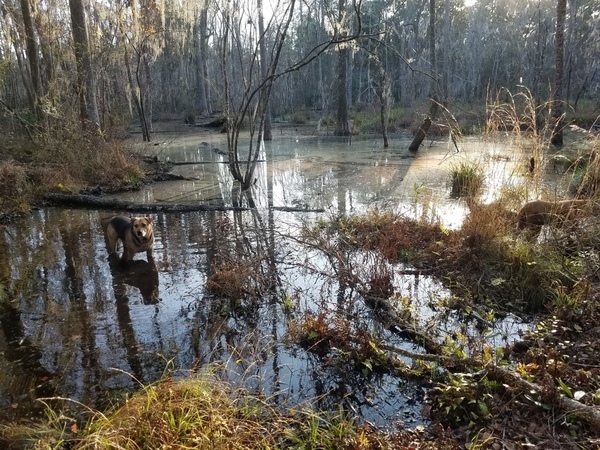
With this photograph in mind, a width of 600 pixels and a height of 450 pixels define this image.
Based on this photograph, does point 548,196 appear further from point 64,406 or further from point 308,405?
point 64,406

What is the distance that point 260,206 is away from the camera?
8.82 metres

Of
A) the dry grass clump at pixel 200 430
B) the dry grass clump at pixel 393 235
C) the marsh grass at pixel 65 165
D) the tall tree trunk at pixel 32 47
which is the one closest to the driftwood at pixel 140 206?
the marsh grass at pixel 65 165

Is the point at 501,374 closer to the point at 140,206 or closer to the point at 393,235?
the point at 393,235

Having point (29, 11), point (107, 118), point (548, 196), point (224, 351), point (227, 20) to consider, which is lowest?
point (224, 351)

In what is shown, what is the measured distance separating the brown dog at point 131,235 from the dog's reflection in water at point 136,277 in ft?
0.40

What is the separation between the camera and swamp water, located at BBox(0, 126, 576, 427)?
3172 mm

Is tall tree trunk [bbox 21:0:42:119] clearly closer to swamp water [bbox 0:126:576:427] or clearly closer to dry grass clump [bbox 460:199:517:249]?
swamp water [bbox 0:126:576:427]

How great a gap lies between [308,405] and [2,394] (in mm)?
2220

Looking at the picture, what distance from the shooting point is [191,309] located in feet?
14.5

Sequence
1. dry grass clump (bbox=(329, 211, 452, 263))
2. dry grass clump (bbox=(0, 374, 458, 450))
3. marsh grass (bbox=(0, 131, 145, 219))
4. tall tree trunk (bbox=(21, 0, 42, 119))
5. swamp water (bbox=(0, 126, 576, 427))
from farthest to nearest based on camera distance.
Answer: tall tree trunk (bbox=(21, 0, 42, 119)), marsh grass (bbox=(0, 131, 145, 219)), dry grass clump (bbox=(329, 211, 452, 263)), swamp water (bbox=(0, 126, 576, 427)), dry grass clump (bbox=(0, 374, 458, 450))

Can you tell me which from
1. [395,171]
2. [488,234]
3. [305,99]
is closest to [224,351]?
[488,234]

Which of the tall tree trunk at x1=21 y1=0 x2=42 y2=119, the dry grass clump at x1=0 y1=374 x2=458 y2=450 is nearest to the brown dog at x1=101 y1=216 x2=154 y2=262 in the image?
the dry grass clump at x1=0 y1=374 x2=458 y2=450

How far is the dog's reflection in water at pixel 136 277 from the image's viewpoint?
478 centimetres

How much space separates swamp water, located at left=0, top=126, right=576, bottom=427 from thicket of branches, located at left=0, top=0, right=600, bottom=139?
3584 millimetres
